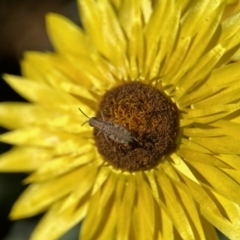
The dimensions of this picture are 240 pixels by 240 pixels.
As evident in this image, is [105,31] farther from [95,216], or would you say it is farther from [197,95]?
[95,216]

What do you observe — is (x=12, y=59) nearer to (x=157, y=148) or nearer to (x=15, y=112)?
(x=15, y=112)

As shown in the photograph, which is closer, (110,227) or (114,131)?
(114,131)

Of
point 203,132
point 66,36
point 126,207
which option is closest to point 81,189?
point 126,207

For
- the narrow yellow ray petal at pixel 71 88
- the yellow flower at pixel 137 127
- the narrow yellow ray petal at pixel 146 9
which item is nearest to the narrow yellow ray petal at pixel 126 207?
the yellow flower at pixel 137 127

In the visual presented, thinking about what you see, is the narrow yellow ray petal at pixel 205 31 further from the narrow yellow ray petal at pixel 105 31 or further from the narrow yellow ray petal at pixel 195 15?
the narrow yellow ray petal at pixel 105 31

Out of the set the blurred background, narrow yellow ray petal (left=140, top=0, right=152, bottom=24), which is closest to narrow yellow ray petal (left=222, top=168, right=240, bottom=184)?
narrow yellow ray petal (left=140, top=0, right=152, bottom=24)

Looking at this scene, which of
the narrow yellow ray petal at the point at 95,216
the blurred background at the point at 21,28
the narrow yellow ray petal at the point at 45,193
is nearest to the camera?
the narrow yellow ray petal at the point at 95,216

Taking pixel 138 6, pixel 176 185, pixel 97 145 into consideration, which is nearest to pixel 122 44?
pixel 138 6
